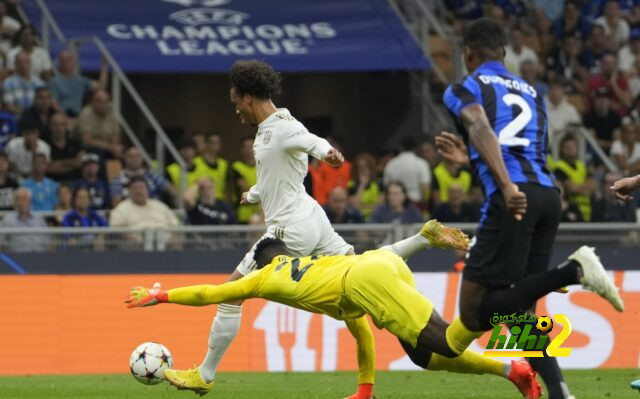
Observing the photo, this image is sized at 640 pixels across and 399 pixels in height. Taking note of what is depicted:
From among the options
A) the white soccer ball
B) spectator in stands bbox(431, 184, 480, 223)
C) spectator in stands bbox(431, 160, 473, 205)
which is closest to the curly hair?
the white soccer ball

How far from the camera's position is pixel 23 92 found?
19531mm

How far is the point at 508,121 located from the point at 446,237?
212cm

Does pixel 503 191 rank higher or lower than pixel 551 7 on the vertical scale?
lower

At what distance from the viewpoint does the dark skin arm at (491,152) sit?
8.09 meters

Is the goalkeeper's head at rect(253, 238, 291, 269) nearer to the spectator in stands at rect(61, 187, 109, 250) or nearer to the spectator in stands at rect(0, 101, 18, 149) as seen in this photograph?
the spectator in stands at rect(61, 187, 109, 250)

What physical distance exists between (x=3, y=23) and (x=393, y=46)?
5.86 m

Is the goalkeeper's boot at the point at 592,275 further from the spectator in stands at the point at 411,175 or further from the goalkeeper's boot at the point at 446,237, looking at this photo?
the spectator in stands at the point at 411,175

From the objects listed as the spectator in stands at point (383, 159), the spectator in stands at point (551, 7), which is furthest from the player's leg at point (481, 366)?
the spectator in stands at point (551, 7)

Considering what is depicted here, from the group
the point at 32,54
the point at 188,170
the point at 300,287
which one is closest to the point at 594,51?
the point at 188,170

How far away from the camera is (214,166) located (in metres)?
19.5

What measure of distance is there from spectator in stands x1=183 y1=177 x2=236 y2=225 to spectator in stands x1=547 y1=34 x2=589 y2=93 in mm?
7567

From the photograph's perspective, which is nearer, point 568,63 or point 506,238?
point 506,238

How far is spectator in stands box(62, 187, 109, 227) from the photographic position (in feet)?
57.3

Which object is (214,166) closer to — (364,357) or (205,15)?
(205,15)
